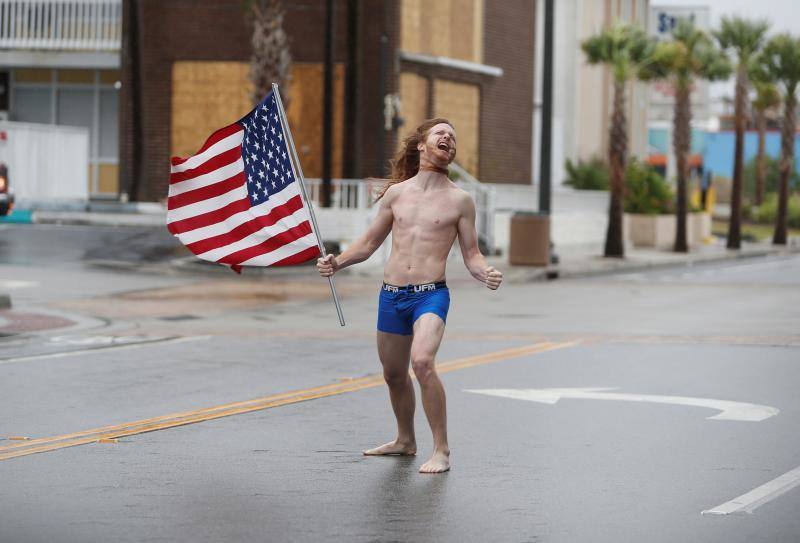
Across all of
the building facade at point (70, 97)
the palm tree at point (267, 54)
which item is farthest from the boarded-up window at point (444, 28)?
the building facade at point (70, 97)

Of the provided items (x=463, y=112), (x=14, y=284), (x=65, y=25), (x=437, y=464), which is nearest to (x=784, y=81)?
(x=463, y=112)

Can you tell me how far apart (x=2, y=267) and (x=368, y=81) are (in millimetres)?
15361

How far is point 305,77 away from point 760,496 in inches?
1310

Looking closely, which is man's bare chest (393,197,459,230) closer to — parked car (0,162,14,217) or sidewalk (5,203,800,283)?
parked car (0,162,14,217)

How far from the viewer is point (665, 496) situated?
812 cm

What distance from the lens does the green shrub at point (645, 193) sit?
4881 centimetres

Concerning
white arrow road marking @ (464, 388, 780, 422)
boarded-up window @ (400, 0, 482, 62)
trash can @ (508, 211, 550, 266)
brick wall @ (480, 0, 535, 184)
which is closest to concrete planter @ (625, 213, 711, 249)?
brick wall @ (480, 0, 535, 184)

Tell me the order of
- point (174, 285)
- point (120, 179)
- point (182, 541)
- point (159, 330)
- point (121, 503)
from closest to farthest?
1. point (182, 541)
2. point (121, 503)
3. point (159, 330)
4. point (174, 285)
5. point (120, 179)

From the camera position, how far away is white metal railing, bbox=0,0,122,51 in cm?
4316

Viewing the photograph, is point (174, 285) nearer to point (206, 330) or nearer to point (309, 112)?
point (206, 330)

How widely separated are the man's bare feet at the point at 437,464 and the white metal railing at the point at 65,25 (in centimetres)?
3575

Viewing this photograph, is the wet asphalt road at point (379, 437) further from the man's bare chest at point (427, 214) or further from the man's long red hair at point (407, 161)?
the man's long red hair at point (407, 161)

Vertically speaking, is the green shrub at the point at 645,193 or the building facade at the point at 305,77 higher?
the building facade at the point at 305,77

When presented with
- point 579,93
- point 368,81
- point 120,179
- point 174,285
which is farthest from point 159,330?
point 579,93
